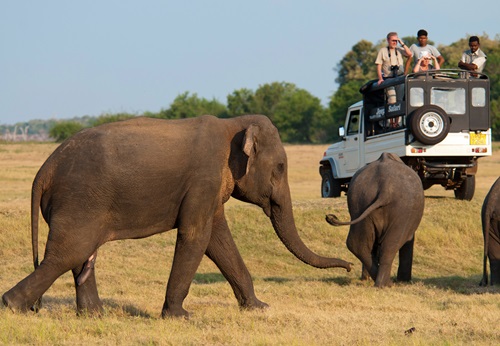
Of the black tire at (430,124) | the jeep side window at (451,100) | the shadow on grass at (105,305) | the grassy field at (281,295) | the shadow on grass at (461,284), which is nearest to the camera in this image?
the grassy field at (281,295)

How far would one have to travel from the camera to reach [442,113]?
1967 cm

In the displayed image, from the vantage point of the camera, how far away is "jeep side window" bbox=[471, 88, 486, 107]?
2031 cm

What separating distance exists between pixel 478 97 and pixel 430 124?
1338 mm

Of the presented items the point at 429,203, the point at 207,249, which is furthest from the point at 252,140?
the point at 429,203

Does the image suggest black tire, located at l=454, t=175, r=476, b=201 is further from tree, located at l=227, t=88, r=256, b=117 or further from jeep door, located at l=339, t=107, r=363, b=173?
tree, located at l=227, t=88, r=256, b=117

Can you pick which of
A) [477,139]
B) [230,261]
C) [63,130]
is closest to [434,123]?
[477,139]

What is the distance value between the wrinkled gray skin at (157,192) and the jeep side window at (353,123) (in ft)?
37.8

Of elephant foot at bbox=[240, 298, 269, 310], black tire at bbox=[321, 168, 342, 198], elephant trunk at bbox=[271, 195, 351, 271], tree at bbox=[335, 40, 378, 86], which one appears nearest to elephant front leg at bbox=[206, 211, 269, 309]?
elephant foot at bbox=[240, 298, 269, 310]

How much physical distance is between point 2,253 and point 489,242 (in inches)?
323

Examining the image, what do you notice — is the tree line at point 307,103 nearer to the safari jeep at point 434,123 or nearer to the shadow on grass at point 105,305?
the safari jeep at point 434,123

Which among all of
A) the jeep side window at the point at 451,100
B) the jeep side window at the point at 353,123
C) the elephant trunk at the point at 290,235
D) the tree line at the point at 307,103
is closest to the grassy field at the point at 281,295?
the elephant trunk at the point at 290,235

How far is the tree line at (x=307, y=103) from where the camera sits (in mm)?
61250

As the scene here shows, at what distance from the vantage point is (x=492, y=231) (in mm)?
12859

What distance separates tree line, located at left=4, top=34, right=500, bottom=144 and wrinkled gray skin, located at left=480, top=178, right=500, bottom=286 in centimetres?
4335
